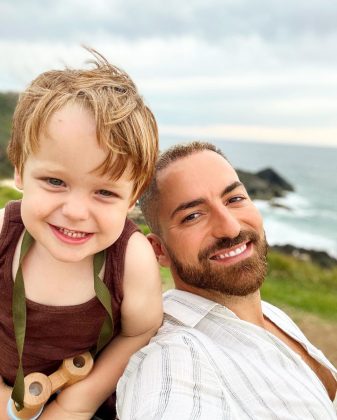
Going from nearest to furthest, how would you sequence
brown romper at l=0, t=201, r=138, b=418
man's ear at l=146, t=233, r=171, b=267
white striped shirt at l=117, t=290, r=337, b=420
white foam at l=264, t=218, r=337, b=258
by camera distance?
white striped shirt at l=117, t=290, r=337, b=420 → brown romper at l=0, t=201, r=138, b=418 → man's ear at l=146, t=233, r=171, b=267 → white foam at l=264, t=218, r=337, b=258

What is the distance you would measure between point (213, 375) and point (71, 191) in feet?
3.57

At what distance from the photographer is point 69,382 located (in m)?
2.71

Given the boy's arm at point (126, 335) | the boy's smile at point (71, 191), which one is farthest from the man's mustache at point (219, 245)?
the boy's smile at point (71, 191)

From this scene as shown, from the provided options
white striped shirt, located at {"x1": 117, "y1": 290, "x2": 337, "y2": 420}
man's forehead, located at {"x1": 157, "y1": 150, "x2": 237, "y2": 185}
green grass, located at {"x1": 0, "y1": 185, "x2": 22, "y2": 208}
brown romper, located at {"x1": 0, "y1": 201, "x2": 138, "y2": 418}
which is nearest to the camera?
white striped shirt, located at {"x1": 117, "y1": 290, "x2": 337, "y2": 420}

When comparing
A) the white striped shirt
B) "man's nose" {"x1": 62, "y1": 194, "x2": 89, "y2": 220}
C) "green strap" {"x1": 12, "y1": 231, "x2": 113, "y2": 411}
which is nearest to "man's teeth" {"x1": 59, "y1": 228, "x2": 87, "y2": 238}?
"man's nose" {"x1": 62, "y1": 194, "x2": 89, "y2": 220}

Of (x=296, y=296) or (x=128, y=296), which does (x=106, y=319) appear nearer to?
(x=128, y=296)

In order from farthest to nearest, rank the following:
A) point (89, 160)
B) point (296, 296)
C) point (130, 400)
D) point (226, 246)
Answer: point (296, 296) < point (226, 246) < point (130, 400) < point (89, 160)

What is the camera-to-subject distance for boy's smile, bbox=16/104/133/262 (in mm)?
2264

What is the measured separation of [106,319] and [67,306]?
7.7 inches

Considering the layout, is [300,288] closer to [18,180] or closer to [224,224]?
[224,224]

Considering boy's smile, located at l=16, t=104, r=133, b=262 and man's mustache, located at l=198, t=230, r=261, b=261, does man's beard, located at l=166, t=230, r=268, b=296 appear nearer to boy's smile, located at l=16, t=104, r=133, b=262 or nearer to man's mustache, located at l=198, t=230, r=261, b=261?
man's mustache, located at l=198, t=230, r=261, b=261

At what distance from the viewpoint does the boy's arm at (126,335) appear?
2684 mm

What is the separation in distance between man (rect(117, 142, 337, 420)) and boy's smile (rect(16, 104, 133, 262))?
67cm

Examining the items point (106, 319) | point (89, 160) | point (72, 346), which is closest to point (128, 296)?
point (106, 319)
